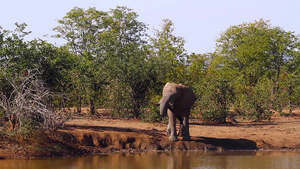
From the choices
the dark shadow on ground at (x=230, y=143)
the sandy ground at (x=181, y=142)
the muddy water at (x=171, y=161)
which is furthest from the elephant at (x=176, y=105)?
the muddy water at (x=171, y=161)

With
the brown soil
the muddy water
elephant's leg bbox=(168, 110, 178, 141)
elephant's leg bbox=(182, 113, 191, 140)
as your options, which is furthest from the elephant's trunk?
the muddy water

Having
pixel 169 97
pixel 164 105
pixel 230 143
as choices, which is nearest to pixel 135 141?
pixel 164 105

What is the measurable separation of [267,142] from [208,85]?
22.1 feet

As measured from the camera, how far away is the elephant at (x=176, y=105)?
17.0 metres

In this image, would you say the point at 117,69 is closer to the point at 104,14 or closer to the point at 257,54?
the point at 257,54

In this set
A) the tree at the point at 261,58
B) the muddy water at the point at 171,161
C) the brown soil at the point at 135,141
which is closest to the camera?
the muddy water at the point at 171,161

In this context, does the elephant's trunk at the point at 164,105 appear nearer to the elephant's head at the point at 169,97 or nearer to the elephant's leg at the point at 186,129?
the elephant's head at the point at 169,97

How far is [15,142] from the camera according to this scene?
15.1 metres

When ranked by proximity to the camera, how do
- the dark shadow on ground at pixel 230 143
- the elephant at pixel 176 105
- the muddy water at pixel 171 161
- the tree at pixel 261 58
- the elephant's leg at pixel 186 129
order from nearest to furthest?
the muddy water at pixel 171 161, the elephant at pixel 176 105, the elephant's leg at pixel 186 129, the dark shadow on ground at pixel 230 143, the tree at pixel 261 58

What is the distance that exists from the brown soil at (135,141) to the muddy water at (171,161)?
0.61 metres

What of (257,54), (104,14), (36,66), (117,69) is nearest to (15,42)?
(36,66)

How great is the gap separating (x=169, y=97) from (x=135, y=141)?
210 centimetres

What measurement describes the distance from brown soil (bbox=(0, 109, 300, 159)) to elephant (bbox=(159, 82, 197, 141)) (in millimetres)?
422

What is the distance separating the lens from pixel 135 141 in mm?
17406
